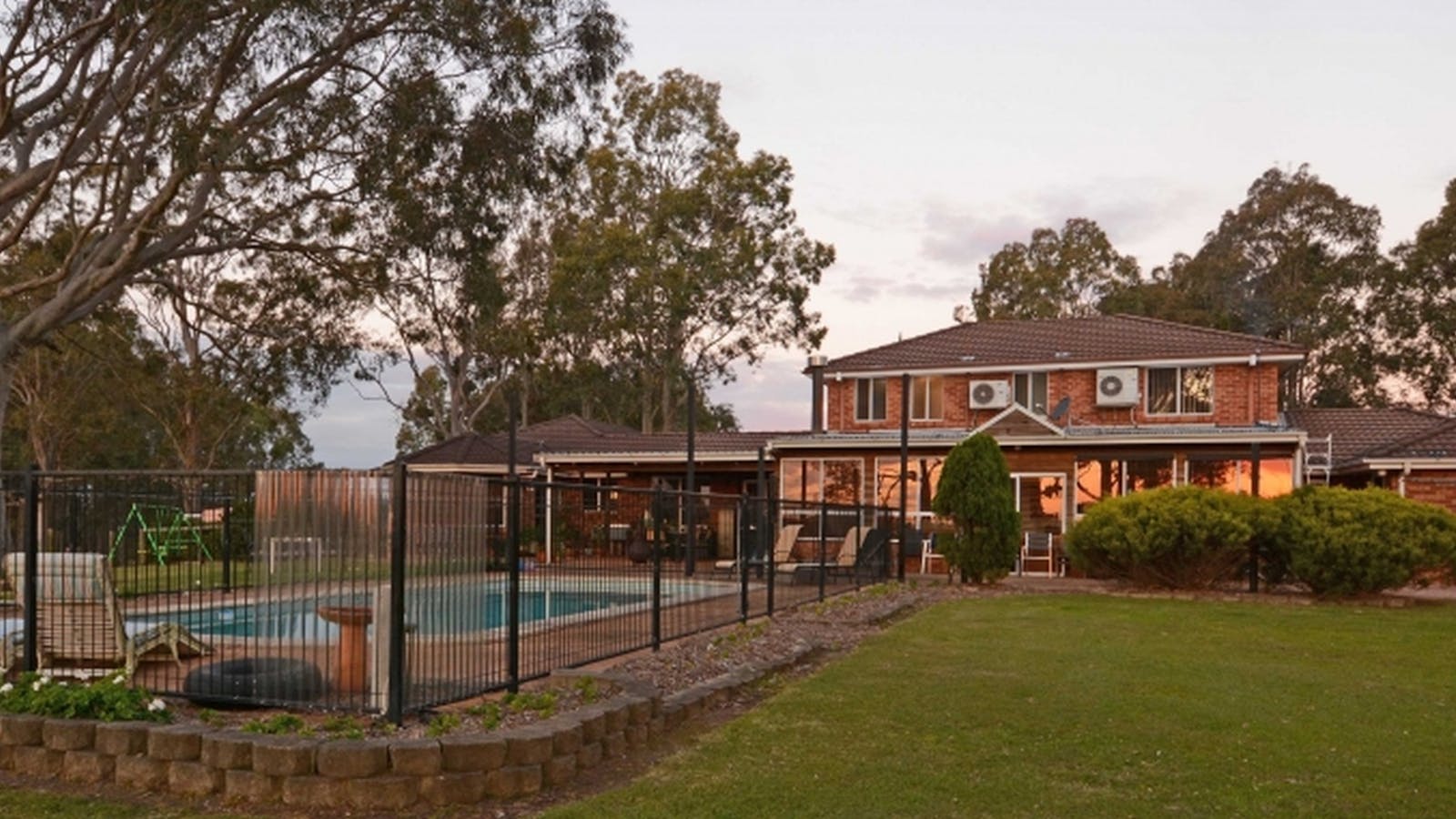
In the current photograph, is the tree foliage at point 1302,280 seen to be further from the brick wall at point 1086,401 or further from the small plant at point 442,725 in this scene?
the small plant at point 442,725

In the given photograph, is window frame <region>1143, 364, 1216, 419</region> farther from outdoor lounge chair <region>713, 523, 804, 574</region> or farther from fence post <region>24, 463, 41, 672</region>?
fence post <region>24, 463, 41, 672</region>

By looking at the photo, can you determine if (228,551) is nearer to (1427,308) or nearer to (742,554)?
(742,554)

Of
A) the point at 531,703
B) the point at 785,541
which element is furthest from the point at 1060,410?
the point at 531,703

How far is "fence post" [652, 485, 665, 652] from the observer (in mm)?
10227

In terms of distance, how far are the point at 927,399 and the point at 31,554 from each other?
23.9m

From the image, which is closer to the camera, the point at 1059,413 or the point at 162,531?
the point at 162,531

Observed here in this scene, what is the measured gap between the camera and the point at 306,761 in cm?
601

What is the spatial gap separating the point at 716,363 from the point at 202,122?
30.1 meters

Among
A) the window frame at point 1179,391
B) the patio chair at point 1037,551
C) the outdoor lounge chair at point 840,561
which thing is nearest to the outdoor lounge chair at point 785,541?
the outdoor lounge chair at point 840,561

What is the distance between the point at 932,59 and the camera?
56.3ft

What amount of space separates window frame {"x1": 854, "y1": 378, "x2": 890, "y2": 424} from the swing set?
23.3m

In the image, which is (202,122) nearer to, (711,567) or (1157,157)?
(711,567)

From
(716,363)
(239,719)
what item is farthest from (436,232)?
(716,363)

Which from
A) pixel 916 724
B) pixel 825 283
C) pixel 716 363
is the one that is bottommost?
pixel 916 724
